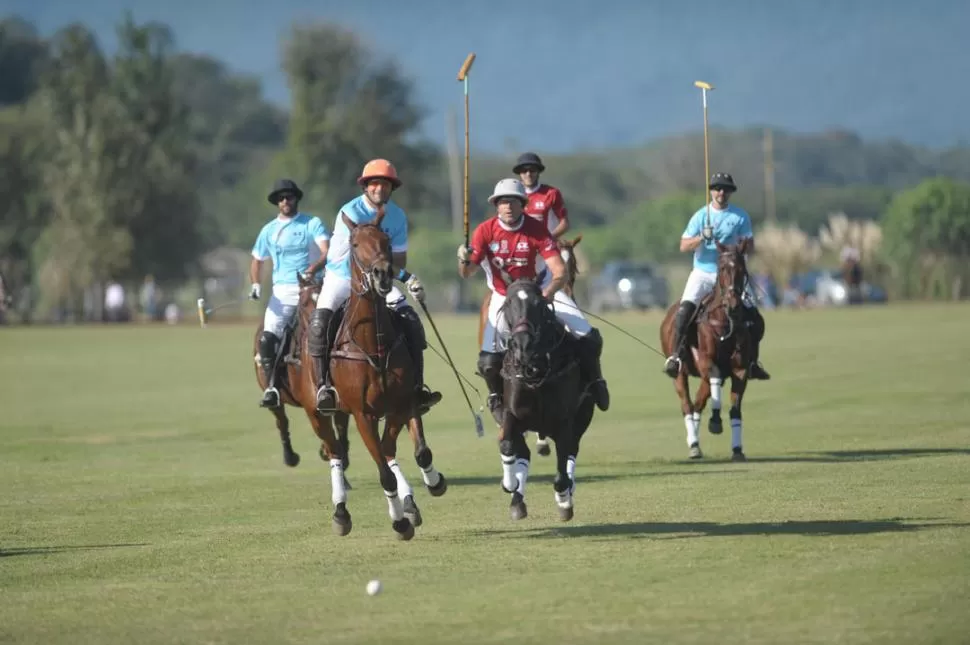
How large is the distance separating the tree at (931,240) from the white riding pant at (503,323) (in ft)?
215

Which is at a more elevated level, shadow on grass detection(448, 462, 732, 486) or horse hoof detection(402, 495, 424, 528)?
horse hoof detection(402, 495, 424, 528)

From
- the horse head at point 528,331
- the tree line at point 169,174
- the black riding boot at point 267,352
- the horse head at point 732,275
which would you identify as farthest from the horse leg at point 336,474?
the tree line at point 169,174

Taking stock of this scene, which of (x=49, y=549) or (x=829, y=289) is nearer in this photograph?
(x=49, y=549)

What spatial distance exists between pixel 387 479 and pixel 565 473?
4.57 feet

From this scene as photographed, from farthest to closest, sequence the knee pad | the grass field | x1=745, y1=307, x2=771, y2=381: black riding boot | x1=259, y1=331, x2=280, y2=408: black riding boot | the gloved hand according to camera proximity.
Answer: x1=745, y1=307, x2=771, y2=381: black riding boot → x1=259, y1=331, x2=280, y2=408: black riding boot → the knee pad → the gloved hand → the grass field

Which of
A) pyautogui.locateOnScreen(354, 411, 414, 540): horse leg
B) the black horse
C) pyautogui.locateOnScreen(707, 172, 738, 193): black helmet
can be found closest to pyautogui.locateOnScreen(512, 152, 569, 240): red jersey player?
pyautogui.locateOnScreen(707, 172, 738, 193): black helmet

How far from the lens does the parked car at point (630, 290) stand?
242ft

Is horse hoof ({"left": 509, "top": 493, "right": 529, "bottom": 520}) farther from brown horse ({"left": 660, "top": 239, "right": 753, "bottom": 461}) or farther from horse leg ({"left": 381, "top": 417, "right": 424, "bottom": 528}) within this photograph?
brown horse ({"left": 660, "top": 239, "right": 753, "bottom": 461})

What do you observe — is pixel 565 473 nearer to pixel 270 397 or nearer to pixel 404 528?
pixel 404 528

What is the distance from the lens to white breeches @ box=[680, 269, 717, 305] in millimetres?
20469

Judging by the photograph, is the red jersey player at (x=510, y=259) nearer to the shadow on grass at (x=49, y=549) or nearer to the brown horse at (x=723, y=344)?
the shadow on grass at (x=49, y=549)

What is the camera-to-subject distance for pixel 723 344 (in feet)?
65.4

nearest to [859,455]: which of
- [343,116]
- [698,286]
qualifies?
[698,286]

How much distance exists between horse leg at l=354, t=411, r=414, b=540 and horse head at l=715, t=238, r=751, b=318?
6789mm
